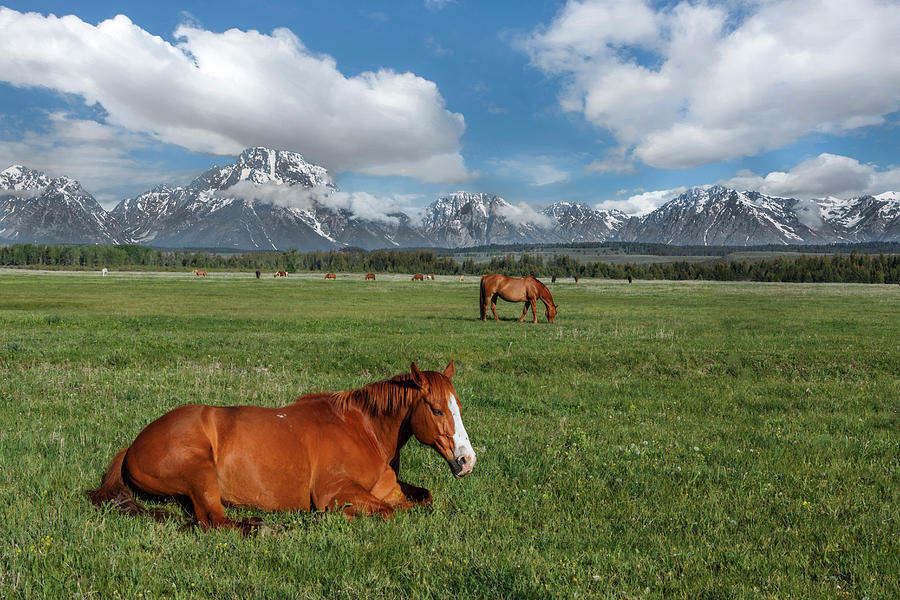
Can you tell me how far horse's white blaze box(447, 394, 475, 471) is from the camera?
534 cm

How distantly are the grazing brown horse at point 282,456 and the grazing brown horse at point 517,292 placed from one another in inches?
997

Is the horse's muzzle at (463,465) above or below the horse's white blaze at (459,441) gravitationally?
below

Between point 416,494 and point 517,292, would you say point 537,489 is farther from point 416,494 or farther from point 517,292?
point 517,292

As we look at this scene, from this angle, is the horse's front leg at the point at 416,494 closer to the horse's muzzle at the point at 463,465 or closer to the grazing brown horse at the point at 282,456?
the grazing brown horse at the point at 282,456

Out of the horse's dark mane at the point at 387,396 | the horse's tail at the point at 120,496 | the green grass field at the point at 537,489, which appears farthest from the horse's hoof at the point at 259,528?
the horse's dark mane at the point at 387,396

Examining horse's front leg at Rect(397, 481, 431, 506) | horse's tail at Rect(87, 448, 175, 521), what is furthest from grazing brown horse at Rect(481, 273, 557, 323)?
horse's tail at Rect(87, 448, 175, 521)

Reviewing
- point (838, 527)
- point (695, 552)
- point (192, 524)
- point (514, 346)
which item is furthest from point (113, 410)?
point (514, 346)

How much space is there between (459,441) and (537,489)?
1919 mm

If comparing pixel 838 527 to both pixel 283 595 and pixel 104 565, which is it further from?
pixel 104 565

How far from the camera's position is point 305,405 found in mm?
6066

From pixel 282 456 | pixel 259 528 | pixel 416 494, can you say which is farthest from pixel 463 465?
pixel 259 528

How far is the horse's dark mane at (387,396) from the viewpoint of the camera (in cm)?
589

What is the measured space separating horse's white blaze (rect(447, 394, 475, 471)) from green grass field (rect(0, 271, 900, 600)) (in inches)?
30.6

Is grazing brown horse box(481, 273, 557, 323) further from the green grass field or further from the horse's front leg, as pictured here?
the horse's front leg
